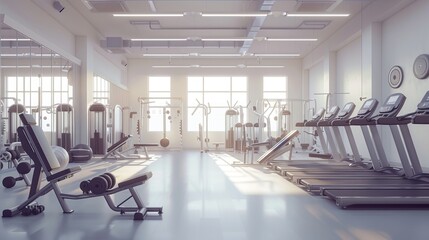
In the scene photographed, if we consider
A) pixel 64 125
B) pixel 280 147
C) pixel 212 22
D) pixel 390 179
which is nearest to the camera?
pixel 390 179

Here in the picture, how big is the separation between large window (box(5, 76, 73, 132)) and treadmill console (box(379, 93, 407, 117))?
656 centimetres

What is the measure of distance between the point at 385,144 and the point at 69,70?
7.88 metres

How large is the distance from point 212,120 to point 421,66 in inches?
372

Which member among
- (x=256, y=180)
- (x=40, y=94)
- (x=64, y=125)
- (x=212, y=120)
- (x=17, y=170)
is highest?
(x=40, y=94)

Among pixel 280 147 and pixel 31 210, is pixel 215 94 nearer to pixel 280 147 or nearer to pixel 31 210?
pixel 280 147

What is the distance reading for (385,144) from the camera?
867 cm

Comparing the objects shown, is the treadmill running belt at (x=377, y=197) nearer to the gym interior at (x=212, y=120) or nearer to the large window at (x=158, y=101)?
the gym interior at (x=212, y=120)

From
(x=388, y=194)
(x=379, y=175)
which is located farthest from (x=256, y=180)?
(x=388, y=194)

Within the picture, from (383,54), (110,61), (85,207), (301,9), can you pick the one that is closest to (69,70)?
(110,61)

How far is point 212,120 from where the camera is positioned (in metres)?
15.6

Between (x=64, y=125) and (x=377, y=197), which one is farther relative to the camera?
(x=64, y=125)

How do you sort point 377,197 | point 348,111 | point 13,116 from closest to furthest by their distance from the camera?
point 377,197, point 348,111, point 13,116

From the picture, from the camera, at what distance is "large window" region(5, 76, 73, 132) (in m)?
7.45

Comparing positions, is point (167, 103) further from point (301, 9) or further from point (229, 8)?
point (301, 9)
